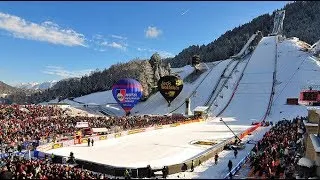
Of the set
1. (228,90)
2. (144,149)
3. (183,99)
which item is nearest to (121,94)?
(183,99)

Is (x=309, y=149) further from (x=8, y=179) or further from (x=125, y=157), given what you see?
(x=8, y=179)

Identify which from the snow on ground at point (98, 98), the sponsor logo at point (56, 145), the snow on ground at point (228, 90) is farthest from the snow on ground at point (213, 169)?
the snow on ground at point (98, 98)

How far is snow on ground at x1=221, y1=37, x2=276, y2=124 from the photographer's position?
77125 millimetres

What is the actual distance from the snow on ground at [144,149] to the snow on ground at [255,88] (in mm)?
22890

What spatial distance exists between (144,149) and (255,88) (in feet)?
189

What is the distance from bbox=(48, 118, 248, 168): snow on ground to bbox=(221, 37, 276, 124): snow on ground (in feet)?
75.1

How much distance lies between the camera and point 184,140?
4466 cm

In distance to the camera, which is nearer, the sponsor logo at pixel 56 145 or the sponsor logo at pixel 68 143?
the sponsor logo at pixel 56 145

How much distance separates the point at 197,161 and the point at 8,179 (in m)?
14.4

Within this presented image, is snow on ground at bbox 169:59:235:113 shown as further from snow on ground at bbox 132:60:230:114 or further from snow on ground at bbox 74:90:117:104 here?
snow on ground at bbox 74:90:117:104

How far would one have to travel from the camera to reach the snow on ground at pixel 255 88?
77.1 meters

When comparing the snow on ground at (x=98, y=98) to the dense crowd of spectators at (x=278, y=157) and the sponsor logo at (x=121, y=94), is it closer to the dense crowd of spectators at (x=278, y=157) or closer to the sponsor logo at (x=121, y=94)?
the sponsor logo at (x=121, y=94)

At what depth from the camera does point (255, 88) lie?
3561 inches

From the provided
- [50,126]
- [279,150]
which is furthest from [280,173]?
[50,126]
